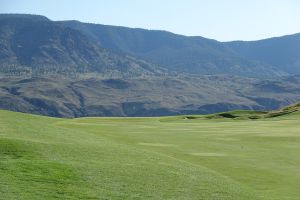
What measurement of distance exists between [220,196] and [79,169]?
5.57 m

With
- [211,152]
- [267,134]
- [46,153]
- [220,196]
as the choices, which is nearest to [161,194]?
[220,196]

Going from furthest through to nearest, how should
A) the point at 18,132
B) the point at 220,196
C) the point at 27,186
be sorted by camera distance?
the point at 18,132
the point at 220,196
the point at 27,186

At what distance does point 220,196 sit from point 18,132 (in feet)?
41.8

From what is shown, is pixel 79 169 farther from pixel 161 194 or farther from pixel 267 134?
pixel 267 134

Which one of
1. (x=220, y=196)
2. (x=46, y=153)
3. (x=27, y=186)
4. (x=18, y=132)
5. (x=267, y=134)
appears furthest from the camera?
(x=267, y=134)

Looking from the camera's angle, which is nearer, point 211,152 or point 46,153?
point 46,153

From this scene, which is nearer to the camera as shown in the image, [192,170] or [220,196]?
[220,196]

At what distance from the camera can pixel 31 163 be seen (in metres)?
19.7

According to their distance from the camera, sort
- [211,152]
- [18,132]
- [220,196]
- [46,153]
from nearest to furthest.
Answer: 1. [220,196]
2. [46,153]
3. [18,132]
4. [211,152]

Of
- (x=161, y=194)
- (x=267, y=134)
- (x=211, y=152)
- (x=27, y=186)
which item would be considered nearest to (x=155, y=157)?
(x=211, y=152)

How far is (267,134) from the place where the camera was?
131 feet

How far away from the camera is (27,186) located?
1703 centimetres

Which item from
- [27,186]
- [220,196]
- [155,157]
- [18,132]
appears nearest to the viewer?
[27,186]

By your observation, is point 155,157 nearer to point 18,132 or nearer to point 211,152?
point 211,152
